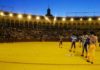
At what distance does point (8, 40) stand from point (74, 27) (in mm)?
34487

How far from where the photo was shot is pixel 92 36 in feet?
52.2

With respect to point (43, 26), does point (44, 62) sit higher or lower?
lower

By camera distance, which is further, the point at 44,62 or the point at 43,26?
the point at 43,26

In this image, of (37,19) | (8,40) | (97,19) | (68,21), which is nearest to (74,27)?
(68,21)

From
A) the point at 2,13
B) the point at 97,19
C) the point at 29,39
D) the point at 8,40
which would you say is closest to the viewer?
the point at 8,40

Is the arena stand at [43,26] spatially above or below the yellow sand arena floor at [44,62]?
above

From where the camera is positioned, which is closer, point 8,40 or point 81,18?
point 8,40

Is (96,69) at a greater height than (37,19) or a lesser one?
lesser

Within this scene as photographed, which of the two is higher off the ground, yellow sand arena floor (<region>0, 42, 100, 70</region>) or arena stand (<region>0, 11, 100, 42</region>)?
arena stand (<region>0, 11, 100, 42</region>)

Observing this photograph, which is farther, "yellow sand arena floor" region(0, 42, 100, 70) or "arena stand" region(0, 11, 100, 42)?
"arena stand" region(0, 11, 100, 42)

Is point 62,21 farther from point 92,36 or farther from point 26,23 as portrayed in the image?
point 92,36

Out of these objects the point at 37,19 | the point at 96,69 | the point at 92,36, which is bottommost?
the point at 96,69

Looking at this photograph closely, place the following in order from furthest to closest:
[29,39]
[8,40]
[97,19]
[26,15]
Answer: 1. [97,19]
2. [26,15]
3. [29,39]
4. [8,40]

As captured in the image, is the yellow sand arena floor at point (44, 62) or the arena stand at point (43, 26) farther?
the arena stand at point (43, 26)
